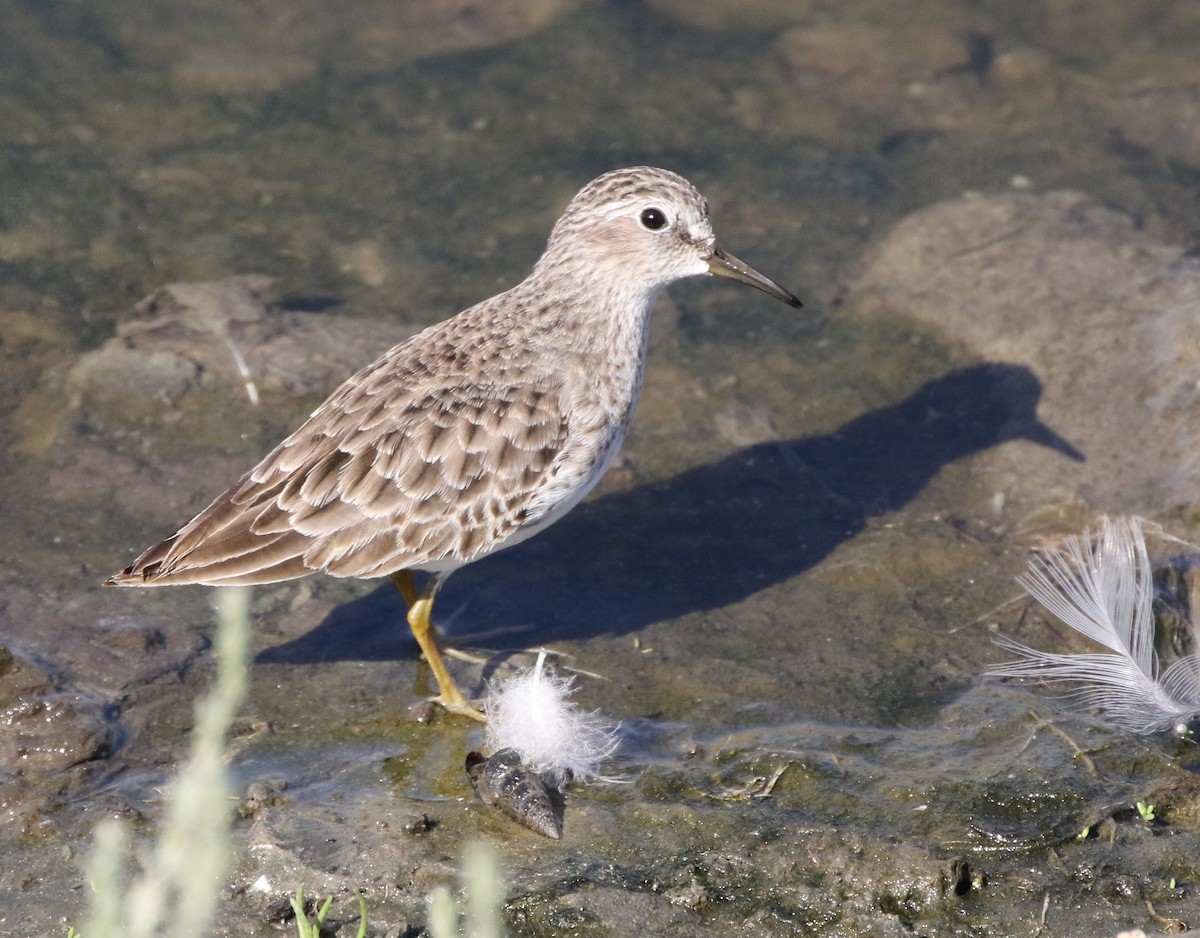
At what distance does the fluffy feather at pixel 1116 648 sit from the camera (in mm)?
5086

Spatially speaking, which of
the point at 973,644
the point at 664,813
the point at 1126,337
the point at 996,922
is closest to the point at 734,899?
the point at 664,813

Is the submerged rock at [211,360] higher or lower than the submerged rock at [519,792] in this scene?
lower

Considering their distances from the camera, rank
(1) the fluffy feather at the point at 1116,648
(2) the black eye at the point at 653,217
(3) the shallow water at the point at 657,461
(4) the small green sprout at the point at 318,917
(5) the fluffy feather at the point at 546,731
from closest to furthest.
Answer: (4) the small green sprout at the point at 318,917
(3) the shallow water at the point at 657,461
(5) the fluffy feather at the point at 546,731
(1) the fluffy feather at the point at 1116,648
(2) the black eye at the point at 653,217

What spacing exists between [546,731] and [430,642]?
0.92 meters

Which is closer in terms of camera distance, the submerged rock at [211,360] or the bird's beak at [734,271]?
the bird's beak at [734,271]

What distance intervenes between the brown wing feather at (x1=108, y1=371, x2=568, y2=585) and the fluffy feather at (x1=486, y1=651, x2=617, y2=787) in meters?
0.69

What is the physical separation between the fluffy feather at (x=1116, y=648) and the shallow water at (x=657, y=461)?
0.71 feet

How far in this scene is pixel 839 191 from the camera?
30.9ft

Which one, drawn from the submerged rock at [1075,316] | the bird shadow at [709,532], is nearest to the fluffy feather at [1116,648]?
the submerged rock at [1075,316]

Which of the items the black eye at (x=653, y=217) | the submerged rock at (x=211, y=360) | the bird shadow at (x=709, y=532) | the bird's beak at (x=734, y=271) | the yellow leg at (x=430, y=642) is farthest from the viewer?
the submerged rock at (x=211, y=360)

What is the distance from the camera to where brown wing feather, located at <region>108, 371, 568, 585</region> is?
17.5 ft

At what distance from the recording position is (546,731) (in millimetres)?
4871

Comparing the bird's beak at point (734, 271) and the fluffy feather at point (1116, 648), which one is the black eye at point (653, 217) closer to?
the bird's beak at point (734, 271)

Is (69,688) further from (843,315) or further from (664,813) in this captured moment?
(843,315)
